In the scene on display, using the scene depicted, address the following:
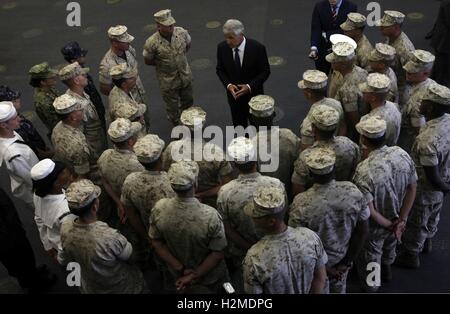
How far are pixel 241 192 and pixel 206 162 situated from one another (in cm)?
59

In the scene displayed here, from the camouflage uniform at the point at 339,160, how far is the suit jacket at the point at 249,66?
1661 millimetres

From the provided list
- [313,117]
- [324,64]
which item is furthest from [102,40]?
[313,117]

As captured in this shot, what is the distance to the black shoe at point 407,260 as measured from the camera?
14.0ft

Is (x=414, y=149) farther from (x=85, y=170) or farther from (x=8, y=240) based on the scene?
(x=8, y=240)

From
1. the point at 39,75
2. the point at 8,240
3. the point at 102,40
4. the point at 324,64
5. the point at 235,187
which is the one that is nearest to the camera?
the point at 235,187

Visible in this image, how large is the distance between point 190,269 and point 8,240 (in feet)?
5.57

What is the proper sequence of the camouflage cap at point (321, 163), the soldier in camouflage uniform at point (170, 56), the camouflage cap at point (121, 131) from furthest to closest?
the soldier in camouflage uniform at point (170, 56) < the camouflage cap at point (121, 131) < the camouflage cap at point (321, 163)

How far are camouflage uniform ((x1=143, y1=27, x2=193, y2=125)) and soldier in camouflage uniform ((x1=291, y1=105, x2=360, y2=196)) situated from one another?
2431mm

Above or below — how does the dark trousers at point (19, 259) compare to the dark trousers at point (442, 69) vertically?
below

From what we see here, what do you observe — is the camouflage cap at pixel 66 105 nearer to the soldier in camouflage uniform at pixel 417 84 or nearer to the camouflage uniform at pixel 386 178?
the camouflage uniform at pixel 386 178

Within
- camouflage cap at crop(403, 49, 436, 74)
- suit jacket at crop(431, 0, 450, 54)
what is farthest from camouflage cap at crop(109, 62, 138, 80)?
suit jacket at crop(431, 0, 450, 54)

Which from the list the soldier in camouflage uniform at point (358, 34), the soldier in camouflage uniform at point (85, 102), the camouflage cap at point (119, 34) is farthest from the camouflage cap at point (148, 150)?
the soldier in camouflage uniform at point (358, 34)

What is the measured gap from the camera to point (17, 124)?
14.3 ft

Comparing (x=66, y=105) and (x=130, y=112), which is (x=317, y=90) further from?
(x=66, y=105)
